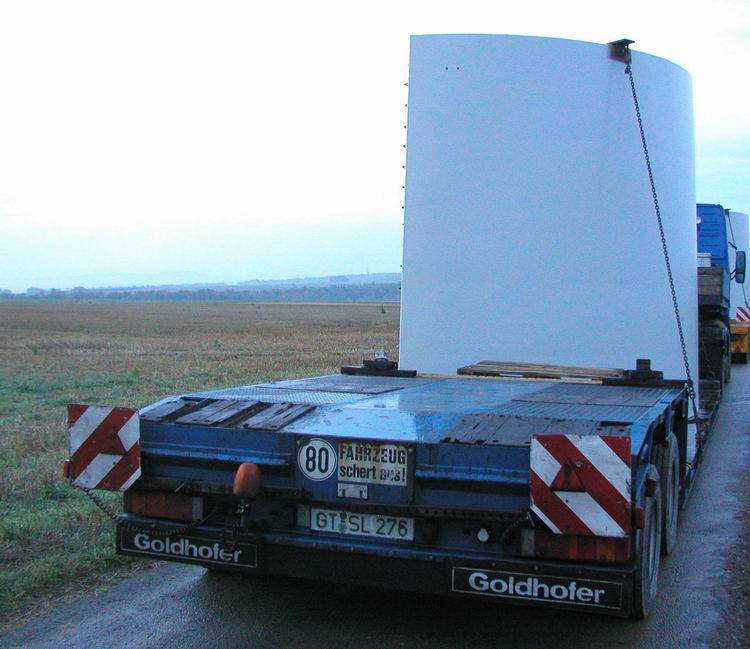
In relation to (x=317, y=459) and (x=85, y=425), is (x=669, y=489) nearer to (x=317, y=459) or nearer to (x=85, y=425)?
(x=317, y=459)

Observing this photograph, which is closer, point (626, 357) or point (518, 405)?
point (518, 405)

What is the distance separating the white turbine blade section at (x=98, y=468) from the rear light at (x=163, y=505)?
176mm

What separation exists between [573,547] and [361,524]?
3.15ft

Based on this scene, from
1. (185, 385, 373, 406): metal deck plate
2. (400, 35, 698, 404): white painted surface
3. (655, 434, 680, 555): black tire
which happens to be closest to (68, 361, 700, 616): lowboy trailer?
(185, 385, 373, 406): metal deck plate

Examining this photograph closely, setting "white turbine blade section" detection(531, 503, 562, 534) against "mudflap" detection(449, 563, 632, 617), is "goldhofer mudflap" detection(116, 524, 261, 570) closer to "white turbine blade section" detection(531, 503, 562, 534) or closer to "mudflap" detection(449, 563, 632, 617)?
"mudflap" detection(449, 563, 632, 617)

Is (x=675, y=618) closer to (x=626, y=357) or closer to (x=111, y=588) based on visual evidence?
(x=111, y=588)

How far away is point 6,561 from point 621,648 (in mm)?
3563

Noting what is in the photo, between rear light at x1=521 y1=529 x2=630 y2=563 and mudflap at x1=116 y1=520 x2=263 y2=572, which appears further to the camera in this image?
mudflap at x1=116 y1=520 x2=263 y2=572

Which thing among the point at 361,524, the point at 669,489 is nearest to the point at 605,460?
the point at 361,524

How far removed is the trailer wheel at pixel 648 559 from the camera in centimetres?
420

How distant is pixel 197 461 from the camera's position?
459 centimetres

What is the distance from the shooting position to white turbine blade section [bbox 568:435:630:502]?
392cm

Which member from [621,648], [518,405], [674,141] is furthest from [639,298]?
[621,648]

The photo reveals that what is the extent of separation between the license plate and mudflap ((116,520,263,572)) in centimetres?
30
